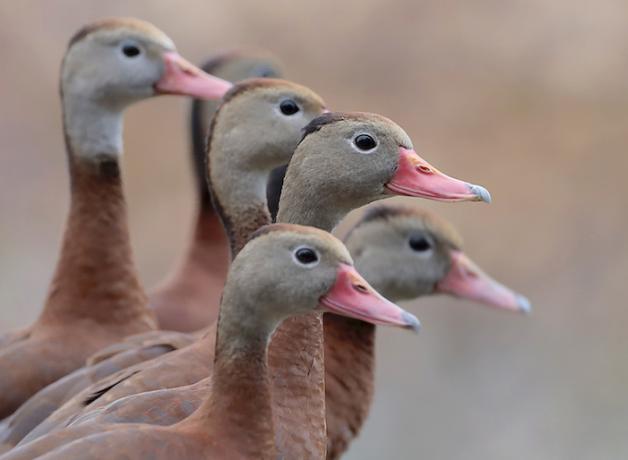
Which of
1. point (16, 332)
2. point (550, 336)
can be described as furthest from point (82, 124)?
point (550, 336)

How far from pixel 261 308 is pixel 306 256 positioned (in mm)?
177

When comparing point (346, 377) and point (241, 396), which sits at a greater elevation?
point (241, 396)

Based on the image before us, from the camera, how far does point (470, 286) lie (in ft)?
21.1

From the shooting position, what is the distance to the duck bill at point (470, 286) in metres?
6.39

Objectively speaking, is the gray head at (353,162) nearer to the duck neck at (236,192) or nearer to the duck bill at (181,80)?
the duck neck at (236,192)

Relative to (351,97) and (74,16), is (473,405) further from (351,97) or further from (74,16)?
(74,16)

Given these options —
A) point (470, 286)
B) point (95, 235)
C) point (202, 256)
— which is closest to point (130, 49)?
point (95, 235)

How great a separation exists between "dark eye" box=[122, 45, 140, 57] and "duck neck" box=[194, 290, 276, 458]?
7.33ft

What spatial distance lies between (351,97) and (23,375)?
30.5 feet

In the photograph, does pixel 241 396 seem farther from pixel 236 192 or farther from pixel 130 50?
pixel 130 50

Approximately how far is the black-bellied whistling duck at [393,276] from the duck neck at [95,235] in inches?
30.5

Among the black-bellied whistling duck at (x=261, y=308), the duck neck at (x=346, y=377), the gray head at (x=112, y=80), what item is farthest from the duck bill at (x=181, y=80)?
the black-bellied whistling duck at (x=261, y=308)

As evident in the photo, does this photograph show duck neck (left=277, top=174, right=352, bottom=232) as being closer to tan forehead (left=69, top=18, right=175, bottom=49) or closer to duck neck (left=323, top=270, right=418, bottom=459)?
duck neck (left=323, top=270, right=418, bottom=459)

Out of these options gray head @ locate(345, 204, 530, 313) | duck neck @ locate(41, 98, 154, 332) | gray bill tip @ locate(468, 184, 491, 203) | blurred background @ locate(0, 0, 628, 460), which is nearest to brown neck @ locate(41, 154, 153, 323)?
duck neck @ locate(41, 98, 154, 332)
